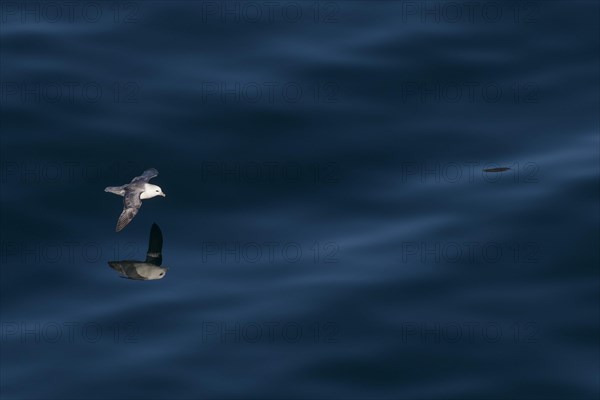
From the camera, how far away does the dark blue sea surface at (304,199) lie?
5078cm

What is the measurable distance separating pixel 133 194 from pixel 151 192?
27.0 inches

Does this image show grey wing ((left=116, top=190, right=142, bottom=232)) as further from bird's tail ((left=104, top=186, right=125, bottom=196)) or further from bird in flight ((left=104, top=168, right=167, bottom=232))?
bird's tail ((left=104, top=186, right=125, bottom=196))

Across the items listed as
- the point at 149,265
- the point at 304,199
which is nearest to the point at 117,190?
the point at 149,265

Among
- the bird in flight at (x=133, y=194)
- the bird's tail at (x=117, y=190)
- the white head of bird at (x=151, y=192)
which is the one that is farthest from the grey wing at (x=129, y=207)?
the bird's tail at (x=117, y=190)

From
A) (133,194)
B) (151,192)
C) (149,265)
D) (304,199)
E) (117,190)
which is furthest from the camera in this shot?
(304,199)

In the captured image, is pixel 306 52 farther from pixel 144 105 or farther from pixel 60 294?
pixel 60 294

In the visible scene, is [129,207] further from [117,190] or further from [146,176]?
[146,176]

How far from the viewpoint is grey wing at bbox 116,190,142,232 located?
52.5 metres

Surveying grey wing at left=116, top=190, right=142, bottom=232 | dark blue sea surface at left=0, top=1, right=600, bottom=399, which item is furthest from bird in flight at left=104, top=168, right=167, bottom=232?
dark blue sea surface at left=0, top=1, right=600, bottom=399

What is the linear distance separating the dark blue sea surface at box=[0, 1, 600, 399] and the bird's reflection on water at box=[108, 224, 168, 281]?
0.31 m

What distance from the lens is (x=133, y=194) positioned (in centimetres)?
5366

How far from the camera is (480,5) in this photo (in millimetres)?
64875

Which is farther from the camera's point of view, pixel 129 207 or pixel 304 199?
pixel 304 199

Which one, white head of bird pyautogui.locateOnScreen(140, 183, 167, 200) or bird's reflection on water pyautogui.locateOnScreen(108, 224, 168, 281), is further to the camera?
bird's reflection on water pyautogui.locateOnScreen(108, 224, 168, 281)
